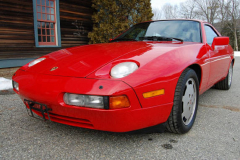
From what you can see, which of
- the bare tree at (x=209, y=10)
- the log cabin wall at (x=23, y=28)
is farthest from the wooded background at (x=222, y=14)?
the log cabin wall at (x=23, y=28)

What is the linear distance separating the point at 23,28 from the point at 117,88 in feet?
19.1

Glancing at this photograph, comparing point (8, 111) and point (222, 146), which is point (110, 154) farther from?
point (8, 111)

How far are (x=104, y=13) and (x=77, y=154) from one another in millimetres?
6675

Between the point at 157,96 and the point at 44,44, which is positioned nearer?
the point at 157,96

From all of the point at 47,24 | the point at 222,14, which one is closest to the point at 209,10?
the point at 222,14

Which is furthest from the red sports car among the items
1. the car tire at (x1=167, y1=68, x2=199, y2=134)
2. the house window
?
the house window

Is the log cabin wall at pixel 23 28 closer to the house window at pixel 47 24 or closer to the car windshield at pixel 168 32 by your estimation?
the house window at pixel 47 24

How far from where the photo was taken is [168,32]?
8.92 feet

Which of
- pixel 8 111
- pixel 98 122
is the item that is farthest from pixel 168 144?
pixel 8 111

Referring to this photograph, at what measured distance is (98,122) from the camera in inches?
61.4

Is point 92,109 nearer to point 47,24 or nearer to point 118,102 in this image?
point 118,102

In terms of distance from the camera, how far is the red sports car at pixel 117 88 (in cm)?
151

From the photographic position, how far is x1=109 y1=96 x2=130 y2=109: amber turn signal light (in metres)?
1.47

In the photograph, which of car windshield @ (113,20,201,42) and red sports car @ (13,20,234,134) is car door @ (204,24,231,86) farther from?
red sports car @ (13,20,234,134)
